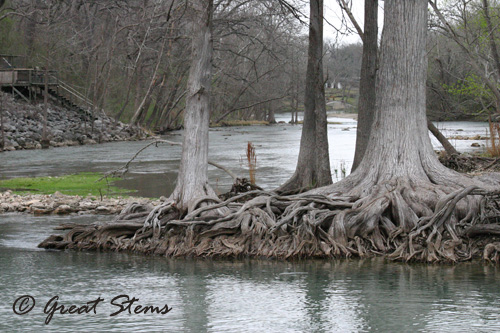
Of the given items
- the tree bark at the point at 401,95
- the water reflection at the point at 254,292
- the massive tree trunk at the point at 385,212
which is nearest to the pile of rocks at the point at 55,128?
the massive tree trunk at the point at 385,212

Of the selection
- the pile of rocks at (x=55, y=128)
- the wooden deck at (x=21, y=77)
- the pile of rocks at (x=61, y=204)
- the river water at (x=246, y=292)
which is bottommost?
the river water at (x=246, y=292)

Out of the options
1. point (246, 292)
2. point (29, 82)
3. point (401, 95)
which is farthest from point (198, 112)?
point (29, 82)

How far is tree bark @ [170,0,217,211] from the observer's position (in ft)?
43.0

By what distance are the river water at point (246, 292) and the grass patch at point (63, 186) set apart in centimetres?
657

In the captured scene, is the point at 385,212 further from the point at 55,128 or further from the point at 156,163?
the point at 55,128

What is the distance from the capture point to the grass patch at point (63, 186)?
20469 mm

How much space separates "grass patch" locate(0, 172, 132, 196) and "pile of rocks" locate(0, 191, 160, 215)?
113 centimetres

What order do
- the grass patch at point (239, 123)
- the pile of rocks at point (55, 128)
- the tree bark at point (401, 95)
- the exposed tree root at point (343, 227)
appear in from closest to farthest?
the exposed tree root at point (343, 227) → the tree bark at point (401, 95) → the pile of rocks at point (55, 128) → the grass patch at point (239, 123)

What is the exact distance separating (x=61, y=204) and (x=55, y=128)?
28567 millimetres

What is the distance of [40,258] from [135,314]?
161 inches

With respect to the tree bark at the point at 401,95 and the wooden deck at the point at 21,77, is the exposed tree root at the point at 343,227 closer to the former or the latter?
the tree bark at the point at 401,95

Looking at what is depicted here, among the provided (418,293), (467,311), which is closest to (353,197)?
(418,293)

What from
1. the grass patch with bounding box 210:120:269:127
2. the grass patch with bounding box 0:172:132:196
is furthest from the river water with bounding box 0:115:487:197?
the grass patch with bounding box 210:120:269:127

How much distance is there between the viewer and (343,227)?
11.6 m
